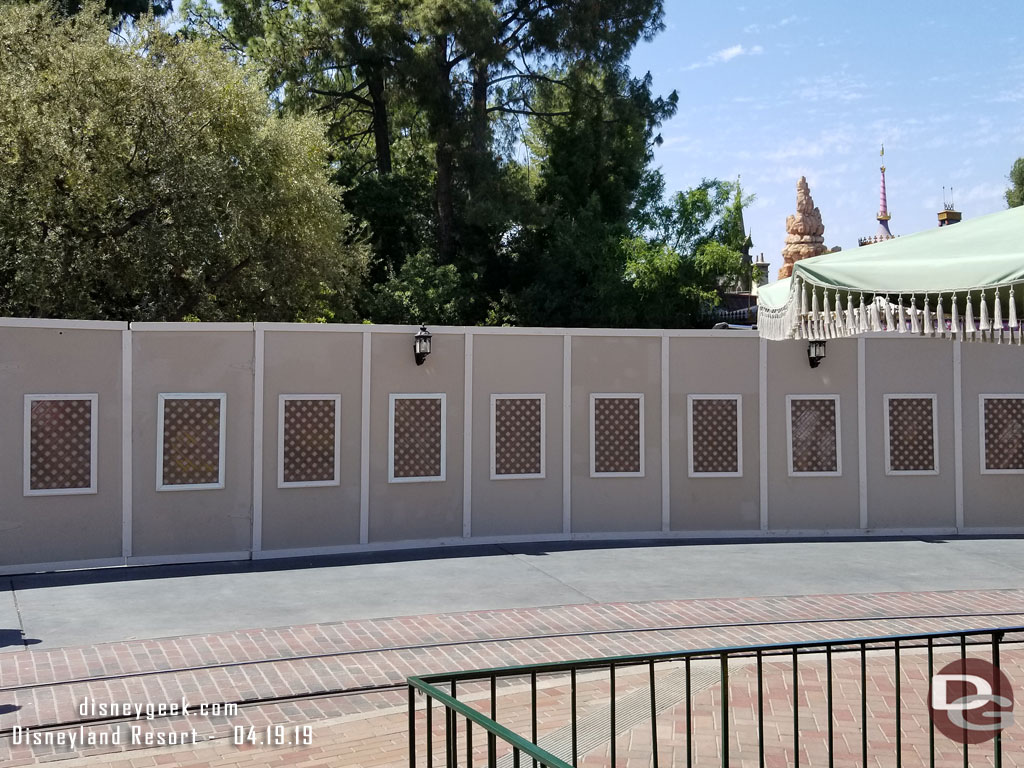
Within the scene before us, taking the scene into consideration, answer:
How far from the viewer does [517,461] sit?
1137 centimetres

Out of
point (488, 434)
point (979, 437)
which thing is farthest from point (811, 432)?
point (488, 434)

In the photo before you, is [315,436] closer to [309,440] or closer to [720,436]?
[309,440]

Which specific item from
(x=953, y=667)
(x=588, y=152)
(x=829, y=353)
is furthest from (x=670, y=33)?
(x=953, y=667)

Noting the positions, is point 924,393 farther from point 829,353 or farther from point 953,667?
point 953,667

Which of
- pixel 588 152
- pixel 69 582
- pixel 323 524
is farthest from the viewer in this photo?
pixel 588 152

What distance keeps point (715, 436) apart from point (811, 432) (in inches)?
48.8

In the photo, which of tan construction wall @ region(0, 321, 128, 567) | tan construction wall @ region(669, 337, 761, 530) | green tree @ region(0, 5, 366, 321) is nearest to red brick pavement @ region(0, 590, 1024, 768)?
tan construction wall @ region(0, 321, 128, 567)

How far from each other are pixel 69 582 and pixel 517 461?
5.00m

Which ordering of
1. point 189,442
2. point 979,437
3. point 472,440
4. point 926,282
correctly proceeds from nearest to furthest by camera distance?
point 926,282
point 189,442
point 472,440
point 979,437

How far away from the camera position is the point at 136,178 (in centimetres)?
1658

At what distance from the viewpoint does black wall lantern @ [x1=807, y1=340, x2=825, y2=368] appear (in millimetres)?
11562

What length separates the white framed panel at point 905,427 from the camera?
11.9m

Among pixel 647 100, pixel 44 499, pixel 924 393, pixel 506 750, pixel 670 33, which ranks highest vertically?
pixel 670 33

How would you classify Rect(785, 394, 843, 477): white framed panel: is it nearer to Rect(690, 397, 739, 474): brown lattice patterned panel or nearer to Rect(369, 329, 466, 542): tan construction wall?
Rect(690, 397, 739, 474): brown lattice patterned panel
